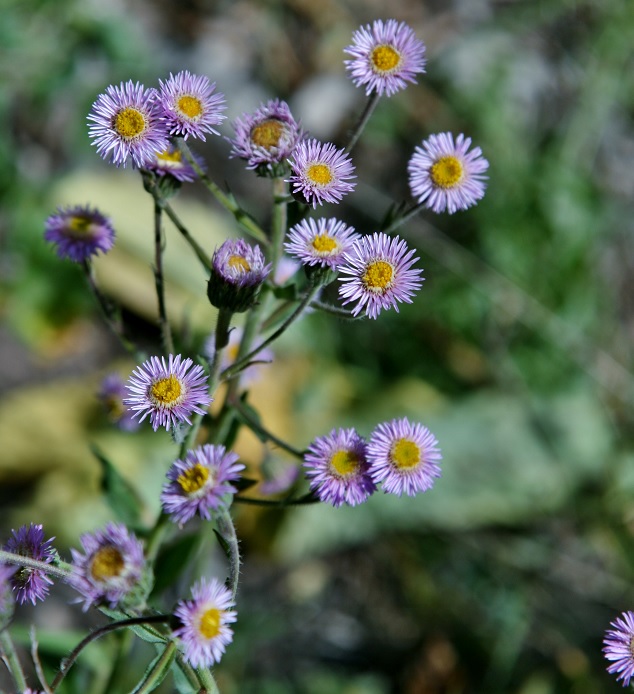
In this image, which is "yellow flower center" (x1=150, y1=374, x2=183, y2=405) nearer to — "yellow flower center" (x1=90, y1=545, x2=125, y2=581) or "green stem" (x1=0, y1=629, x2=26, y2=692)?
"yellow flower center" (x1=90, y1=545, x2=125, y2=581)

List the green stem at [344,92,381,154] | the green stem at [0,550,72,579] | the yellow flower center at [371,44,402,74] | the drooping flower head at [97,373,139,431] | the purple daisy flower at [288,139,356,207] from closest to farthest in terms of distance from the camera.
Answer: the green stem at [0,550,72,579] < the purple daisy flower at [288,139,356,207] < the green stem at [344,92,381,154] < the yellow flower center at [371,44,402,74] < the drooping flower head at [97,373,139,431]

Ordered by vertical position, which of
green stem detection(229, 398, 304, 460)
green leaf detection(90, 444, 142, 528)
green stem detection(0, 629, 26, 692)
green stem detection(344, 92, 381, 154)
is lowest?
green stem detection(0, 629, 26, 692)

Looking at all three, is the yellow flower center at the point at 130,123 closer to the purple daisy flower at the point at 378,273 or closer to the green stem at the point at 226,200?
the green stem at the point at 226,200

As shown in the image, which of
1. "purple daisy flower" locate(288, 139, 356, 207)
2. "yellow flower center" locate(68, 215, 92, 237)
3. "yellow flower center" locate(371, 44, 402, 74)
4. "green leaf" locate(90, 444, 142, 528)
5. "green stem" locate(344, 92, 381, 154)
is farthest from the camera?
"green leaf" locate(90, 444, 142, 528)

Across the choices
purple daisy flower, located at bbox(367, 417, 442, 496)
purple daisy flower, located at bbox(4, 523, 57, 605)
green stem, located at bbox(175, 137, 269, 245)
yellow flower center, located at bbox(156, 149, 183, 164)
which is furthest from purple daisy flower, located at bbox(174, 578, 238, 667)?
yellow flower center, located at bbox(156, 149, 183, 164)

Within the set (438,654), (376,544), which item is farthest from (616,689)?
(376,544)

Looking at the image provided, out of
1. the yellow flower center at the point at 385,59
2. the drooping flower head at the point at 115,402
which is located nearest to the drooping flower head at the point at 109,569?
the drooping flower head at the point at 115,402
